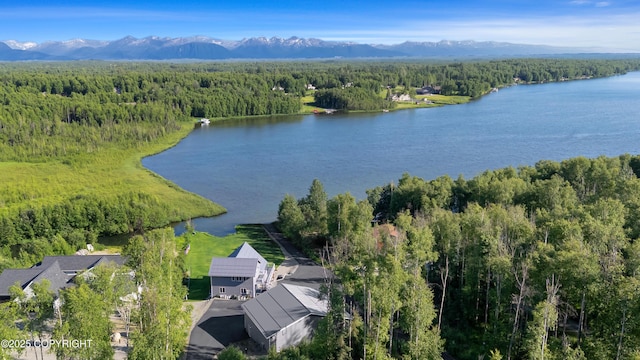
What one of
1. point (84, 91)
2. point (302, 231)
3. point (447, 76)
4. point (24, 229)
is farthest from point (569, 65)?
point (24, 229)

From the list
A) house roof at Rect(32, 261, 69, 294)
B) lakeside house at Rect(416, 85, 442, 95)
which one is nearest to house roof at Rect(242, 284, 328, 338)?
house roof at Rect(32, 261, 69, 294)

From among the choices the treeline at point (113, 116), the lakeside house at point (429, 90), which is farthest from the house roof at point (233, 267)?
the lakeside house at point (429, 90)

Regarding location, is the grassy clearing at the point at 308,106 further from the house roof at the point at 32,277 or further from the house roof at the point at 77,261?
the house roof at the point at 32,277

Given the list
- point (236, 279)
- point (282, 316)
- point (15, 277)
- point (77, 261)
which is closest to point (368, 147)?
point (236, 279)

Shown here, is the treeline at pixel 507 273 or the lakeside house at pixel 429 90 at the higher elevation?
the lakeside house at pixel 429 90

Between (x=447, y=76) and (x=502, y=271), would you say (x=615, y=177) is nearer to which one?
(x=502, y=271)

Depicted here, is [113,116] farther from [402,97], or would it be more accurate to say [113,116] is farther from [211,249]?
[402,97]

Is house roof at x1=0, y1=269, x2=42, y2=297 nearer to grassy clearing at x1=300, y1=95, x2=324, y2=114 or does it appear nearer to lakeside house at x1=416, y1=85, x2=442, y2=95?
grassy clearing at x1=300, y1=95, x2=324, y2=114
